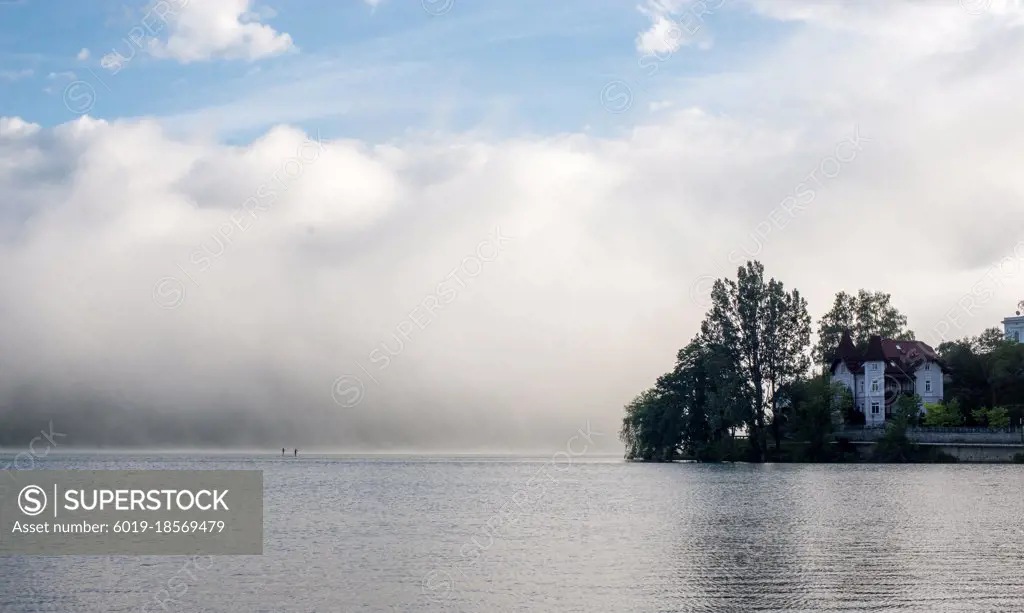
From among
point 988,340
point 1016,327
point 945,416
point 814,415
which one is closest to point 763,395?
point 814,415

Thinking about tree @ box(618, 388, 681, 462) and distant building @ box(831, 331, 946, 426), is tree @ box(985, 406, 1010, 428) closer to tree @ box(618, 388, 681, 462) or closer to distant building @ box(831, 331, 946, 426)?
distant building @ box(831, 331, 946, 426)

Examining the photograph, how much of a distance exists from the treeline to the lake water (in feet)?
185

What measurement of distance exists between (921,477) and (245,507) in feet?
191

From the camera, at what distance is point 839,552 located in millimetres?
38719

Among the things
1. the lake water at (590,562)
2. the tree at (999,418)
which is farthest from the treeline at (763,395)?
the lake water at (590,562)

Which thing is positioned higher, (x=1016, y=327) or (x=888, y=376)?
(x=1016, y=327)

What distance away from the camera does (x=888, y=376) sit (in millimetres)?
138750

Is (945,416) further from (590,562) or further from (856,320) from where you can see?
(590,562)

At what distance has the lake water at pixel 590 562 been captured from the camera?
28.8 meters

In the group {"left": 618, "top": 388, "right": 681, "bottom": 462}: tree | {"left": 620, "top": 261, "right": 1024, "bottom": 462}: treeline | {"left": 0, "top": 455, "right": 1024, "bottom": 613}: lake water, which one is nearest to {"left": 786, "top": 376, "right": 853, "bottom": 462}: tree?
{"left": 620, "top": 261, "right": 1024, "bottom": 462}: treeline

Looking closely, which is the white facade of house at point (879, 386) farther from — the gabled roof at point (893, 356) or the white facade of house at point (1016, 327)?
the white facade of house at point (1016, 327)

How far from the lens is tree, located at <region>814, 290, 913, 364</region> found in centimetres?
15000

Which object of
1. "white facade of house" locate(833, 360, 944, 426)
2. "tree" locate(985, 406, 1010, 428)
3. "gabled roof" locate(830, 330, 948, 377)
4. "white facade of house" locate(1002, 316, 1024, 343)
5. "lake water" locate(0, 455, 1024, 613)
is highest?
"white facade of house" locate(1002, 316, 1024, 343)

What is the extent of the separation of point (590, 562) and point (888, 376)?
372ft
